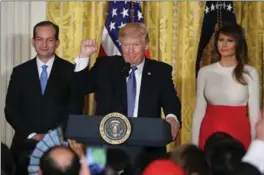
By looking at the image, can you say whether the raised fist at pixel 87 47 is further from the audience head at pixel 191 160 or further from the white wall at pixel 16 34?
the white wall at pixel 16 34

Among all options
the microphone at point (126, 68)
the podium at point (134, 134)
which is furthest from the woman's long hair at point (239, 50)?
the podium at point (134, 134)

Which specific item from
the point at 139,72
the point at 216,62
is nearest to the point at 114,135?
the point at 139,72

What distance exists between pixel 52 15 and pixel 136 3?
2.35ft

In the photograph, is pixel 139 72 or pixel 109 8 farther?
pixel 109 8

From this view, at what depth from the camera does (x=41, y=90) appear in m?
3.88

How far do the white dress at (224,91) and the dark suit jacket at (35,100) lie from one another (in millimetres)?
865

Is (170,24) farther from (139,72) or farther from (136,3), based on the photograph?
(139,72)

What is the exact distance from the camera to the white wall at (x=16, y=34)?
5.00m

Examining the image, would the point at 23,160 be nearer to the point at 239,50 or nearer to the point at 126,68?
the point at 126,68

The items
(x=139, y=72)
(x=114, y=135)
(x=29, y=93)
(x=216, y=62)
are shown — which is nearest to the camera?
(x=114, y=135)

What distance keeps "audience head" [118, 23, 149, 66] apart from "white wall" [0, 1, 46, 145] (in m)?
1.85

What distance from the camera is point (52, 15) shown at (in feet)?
17.3

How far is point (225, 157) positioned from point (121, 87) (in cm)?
115

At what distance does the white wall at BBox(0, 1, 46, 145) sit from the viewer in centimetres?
500
